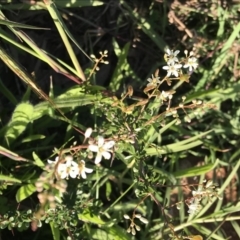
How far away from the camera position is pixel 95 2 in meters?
1.84

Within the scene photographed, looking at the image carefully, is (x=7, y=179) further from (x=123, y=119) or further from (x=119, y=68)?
(x=119, y=68)

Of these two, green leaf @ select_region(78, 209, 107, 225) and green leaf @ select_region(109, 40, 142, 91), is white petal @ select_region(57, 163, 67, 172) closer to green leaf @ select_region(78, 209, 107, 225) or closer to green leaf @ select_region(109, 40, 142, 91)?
green leaf @ select_region(78, 209, 107, 225)

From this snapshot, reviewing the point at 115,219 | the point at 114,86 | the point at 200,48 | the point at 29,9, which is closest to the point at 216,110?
the point at 200,48

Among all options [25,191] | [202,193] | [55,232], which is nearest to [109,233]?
[55,232]

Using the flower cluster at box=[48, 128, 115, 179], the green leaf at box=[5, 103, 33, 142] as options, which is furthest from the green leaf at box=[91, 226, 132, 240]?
the flower cluster at box=[48, 128, 115, 179]

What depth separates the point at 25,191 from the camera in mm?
1590

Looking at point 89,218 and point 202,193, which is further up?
point 202,193

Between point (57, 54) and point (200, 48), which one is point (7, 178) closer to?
point (57, 54)

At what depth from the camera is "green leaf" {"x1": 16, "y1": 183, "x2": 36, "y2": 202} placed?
61.8 inches

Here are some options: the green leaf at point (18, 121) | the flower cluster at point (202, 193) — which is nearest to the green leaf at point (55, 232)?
the green leaf at point (18, 121)

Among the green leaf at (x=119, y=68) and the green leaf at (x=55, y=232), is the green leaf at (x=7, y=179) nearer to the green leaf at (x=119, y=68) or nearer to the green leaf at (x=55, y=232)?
the green leaf at (x=55, y=232)

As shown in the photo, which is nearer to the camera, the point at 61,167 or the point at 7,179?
the point at 61,167

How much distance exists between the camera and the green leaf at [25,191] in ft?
5.15

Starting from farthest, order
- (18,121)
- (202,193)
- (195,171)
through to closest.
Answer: (195,171) < (18,121) < (202,193)
